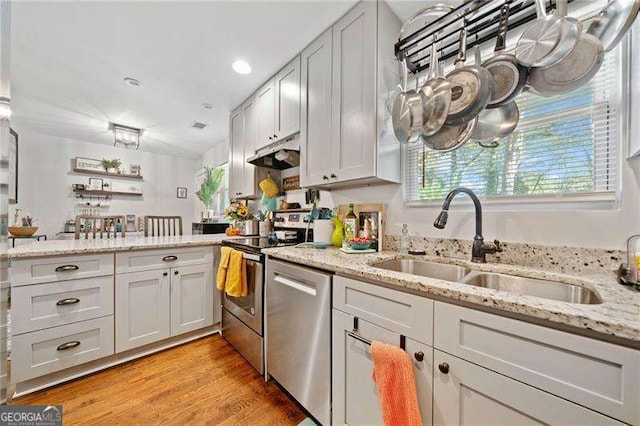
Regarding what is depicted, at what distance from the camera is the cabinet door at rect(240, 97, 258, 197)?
8.53 feet

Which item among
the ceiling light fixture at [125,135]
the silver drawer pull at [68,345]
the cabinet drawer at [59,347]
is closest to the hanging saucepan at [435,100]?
the cabinet drawer at [59,347]

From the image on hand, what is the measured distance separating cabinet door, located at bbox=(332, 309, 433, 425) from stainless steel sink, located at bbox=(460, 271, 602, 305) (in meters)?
0.42

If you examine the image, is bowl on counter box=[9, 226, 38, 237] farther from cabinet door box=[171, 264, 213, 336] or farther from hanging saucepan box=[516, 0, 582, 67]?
hanging saucepan box=[516, 0, 582, 67]

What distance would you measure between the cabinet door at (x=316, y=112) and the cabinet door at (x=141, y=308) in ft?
4.92

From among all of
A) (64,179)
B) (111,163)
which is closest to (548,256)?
(111,163)

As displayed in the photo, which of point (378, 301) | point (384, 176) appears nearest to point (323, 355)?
point (378, 301)

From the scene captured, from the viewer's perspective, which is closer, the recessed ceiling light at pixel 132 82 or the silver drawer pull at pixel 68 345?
the silver drawer pull at pixel 68 345

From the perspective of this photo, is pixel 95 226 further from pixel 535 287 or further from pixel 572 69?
pixel 572 69

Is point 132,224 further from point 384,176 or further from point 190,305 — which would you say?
point 384,176

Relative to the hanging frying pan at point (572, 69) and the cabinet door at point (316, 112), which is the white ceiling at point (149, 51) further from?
the hanging frying pan at point (572, 69)

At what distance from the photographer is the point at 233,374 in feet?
5.68

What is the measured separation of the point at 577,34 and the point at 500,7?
Answer: 1.22 ft

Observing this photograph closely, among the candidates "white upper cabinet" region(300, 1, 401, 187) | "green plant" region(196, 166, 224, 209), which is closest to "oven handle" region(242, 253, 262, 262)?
"white upper cabinet" region(300, 1, 401, 187)

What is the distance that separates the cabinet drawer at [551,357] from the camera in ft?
1.77
